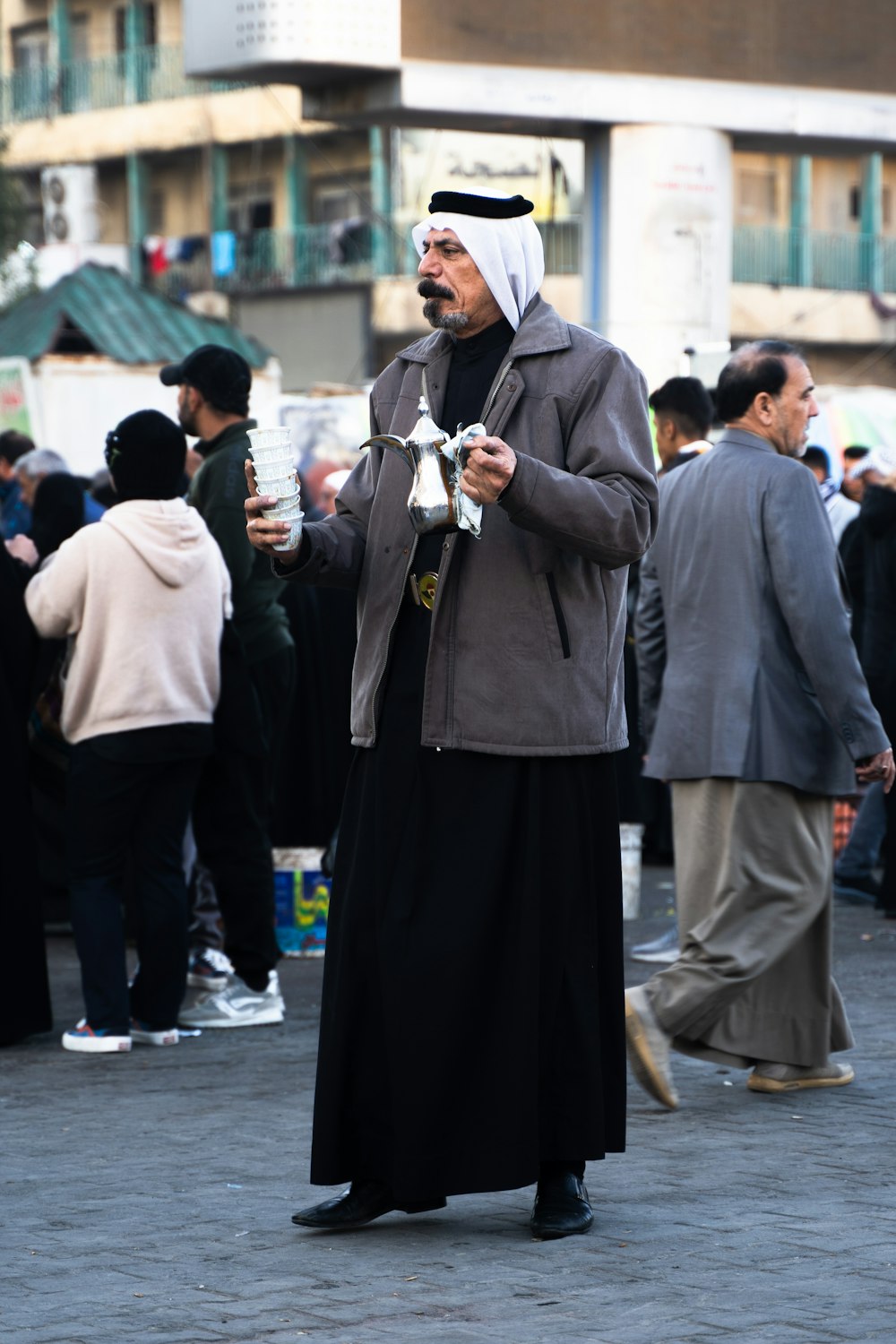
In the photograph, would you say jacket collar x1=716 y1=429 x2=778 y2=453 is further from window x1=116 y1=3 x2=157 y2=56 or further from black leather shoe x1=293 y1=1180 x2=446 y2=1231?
window x1=116 y1=3 x2=157 y2=56

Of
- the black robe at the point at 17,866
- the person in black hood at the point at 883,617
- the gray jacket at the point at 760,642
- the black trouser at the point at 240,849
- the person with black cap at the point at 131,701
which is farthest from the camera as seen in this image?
the person in black hood at the point at 883,617

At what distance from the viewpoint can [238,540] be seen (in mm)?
7852

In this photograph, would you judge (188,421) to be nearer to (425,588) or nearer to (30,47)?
(425,588)

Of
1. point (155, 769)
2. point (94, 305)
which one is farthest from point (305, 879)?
point (94, 305)

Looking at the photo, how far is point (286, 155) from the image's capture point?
4350 cm

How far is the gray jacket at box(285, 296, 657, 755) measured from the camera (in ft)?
15.8

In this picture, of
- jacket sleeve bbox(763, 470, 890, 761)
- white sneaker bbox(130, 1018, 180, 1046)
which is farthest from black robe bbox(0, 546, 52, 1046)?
jacket sleeve bbox(763, 470, 890, 761)

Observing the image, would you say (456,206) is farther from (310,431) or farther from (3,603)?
(310,431)

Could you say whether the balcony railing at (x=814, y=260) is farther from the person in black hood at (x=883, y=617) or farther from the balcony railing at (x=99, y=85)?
the person in black hood at (x=883, y=617)

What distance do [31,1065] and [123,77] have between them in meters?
41.5

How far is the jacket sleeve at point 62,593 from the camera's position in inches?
285

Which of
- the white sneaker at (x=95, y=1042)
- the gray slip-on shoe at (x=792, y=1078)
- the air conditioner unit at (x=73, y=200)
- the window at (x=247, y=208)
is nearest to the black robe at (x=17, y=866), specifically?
the white sneaker at (x=95, y=1042)

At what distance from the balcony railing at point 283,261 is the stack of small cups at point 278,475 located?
115 feet

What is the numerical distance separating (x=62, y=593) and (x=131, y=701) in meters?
0.39
